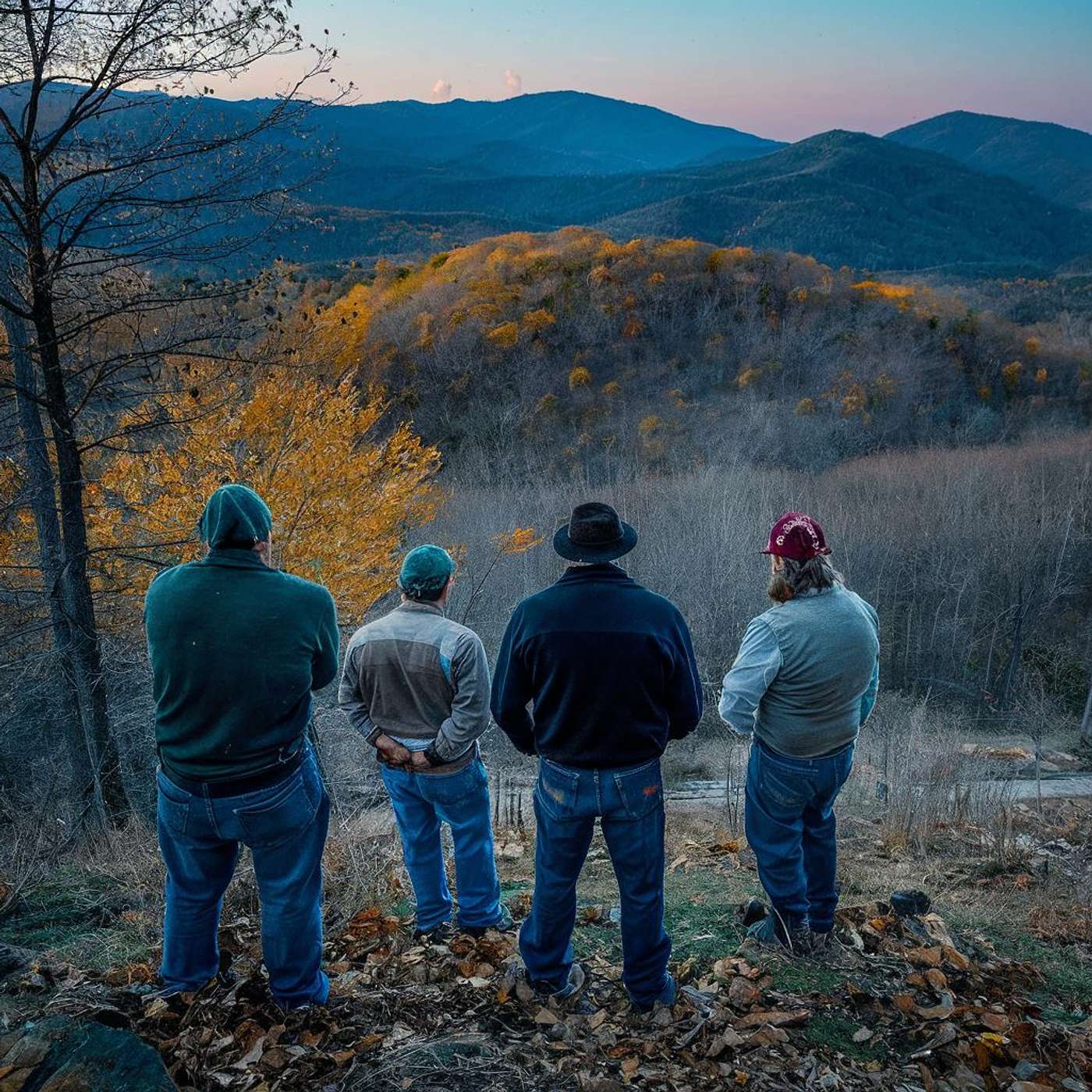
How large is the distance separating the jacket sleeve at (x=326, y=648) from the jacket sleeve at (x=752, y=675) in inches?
58.3

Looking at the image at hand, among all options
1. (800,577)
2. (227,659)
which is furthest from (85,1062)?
(800,577)

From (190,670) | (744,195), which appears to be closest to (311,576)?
(190,670)

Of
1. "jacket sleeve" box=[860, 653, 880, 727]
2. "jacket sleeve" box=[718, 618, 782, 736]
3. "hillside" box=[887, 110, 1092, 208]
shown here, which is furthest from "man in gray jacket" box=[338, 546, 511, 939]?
"hillside" box=[887, 110, 1092, 208]

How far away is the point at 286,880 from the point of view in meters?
2.82

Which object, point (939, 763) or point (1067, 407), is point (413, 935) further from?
point (1067, 407)

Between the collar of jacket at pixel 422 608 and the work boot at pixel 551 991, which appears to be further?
the collar of jacket at pixel 422 608

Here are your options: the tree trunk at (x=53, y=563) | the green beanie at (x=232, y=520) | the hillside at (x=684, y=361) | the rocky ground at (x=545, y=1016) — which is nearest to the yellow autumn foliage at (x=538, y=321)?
the hillside at (x=684, y=361)

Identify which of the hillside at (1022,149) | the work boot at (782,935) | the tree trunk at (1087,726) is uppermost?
the hillside at (1022,149)

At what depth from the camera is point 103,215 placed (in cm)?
611

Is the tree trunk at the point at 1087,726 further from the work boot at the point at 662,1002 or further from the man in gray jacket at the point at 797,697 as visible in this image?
the work boot at the point at 662,1002

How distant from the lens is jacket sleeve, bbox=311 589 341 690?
9.09 feet

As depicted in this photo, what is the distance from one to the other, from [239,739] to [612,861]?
1.35 metres

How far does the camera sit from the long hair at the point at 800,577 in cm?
324

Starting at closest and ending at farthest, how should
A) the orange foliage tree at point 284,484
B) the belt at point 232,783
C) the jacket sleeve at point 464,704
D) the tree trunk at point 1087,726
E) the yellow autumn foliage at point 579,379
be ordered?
the belt at point 232,783 < the jacket sleeve at point 464,704 < the orange foliage tree at point 284,484 < the tree trunk at point 1087,726 < the yellow autumn foliage at point 579,379
